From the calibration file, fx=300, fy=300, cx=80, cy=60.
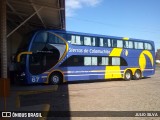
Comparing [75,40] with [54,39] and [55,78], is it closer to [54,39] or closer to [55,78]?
[54,39]

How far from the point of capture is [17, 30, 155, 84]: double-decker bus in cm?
1858

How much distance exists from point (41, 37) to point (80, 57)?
3602 mm

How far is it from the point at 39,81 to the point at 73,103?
7923mm

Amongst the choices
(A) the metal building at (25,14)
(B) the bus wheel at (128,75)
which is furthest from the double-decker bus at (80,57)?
(A) the metal building at (25,14)

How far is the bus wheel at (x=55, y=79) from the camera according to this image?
1948cm

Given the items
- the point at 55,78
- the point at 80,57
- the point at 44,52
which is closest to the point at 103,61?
the point at 80,57

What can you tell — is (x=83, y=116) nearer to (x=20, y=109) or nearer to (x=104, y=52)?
(x=20, y=109)

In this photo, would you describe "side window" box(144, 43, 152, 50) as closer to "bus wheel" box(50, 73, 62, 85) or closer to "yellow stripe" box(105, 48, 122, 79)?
"yellow stripe" box(105, 48, 122, 79)

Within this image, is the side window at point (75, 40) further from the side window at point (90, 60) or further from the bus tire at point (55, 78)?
the bus tire at point (55, 78)

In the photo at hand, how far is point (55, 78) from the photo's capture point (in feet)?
64.6

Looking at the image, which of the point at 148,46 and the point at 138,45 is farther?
the point at 148,46

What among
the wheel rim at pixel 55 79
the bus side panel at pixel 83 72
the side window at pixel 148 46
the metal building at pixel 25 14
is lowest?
the wheel rim at pixel 55 79

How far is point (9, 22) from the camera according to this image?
25.0 m

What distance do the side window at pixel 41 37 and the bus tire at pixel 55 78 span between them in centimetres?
235
